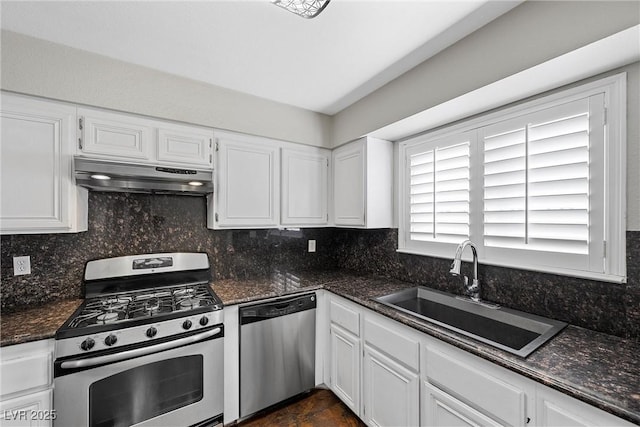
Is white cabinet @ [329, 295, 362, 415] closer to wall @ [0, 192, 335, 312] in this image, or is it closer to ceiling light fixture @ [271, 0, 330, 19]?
wall @ [0, 192, 335, 312]

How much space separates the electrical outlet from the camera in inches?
Result: 67.2

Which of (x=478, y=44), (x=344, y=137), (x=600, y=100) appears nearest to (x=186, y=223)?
(x=344, y=137)

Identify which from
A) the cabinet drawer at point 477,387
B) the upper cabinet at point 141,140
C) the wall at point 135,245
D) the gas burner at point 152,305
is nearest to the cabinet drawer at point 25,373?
the gas burner at point 152,305

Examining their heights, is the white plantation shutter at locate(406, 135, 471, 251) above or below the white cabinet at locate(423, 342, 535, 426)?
above

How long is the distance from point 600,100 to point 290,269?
2468 mm

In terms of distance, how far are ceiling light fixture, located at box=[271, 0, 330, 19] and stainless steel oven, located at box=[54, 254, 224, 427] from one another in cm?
169

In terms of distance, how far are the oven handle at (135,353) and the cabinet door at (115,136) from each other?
1.19 metres

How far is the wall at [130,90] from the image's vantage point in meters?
1.54

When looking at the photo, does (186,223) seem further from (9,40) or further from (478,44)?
(478,44)

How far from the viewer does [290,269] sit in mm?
2771

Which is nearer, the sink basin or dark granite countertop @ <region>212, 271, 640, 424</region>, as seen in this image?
dark granite countertop @ <region>212, 271, 640, 424</region>

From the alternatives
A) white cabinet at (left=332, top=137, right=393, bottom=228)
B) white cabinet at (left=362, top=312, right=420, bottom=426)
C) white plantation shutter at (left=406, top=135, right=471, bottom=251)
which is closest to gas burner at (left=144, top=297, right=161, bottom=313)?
white cabinet at (left=362, top=312, right=420, bottom=426)

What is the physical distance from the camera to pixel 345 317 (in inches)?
79.6

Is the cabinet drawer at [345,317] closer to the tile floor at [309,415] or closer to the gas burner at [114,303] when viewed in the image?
the tile floor at [309,415]
